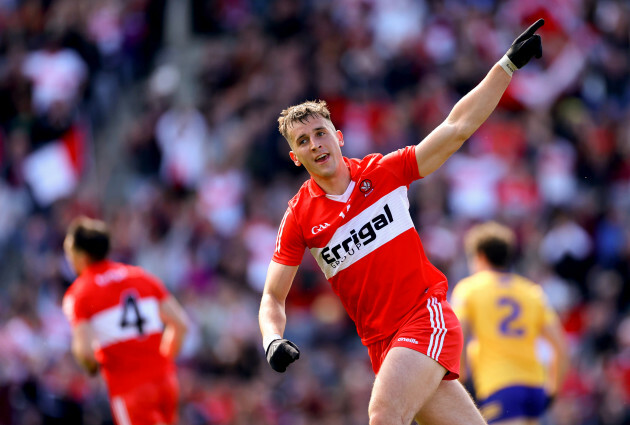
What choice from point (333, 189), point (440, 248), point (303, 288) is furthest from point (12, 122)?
point (333, 189)

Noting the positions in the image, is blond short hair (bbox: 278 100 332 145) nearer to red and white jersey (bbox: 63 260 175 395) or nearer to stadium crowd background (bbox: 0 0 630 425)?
red and white jersey (bbox: 63 260 175 395)

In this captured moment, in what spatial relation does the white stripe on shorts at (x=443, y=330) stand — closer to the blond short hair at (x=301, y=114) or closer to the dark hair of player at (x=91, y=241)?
the blond short hair at (x=301, y=114)

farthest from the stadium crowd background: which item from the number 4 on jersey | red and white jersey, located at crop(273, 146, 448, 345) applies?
red and white jersey, located at crop(273, 146, 448, 345)

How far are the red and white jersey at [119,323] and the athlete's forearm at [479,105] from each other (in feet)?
11.4

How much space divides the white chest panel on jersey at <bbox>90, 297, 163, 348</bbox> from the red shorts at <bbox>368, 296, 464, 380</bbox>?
108 inches

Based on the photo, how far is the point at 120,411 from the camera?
27.5 feet

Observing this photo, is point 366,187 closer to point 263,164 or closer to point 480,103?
point 480,103

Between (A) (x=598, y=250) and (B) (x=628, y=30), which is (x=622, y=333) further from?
(B) (x=628, y=30)

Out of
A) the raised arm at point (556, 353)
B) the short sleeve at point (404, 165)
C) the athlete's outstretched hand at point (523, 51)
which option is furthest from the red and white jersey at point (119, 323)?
the athlete's outstretched hand at point (523, 51)

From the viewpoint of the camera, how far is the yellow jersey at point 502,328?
8.56 meters

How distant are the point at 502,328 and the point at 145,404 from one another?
2946 millimetres

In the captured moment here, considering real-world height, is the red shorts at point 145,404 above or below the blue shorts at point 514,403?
above

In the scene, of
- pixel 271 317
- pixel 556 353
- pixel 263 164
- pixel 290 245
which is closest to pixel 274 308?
pixel 271 317

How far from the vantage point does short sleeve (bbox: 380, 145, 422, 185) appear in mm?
6219
